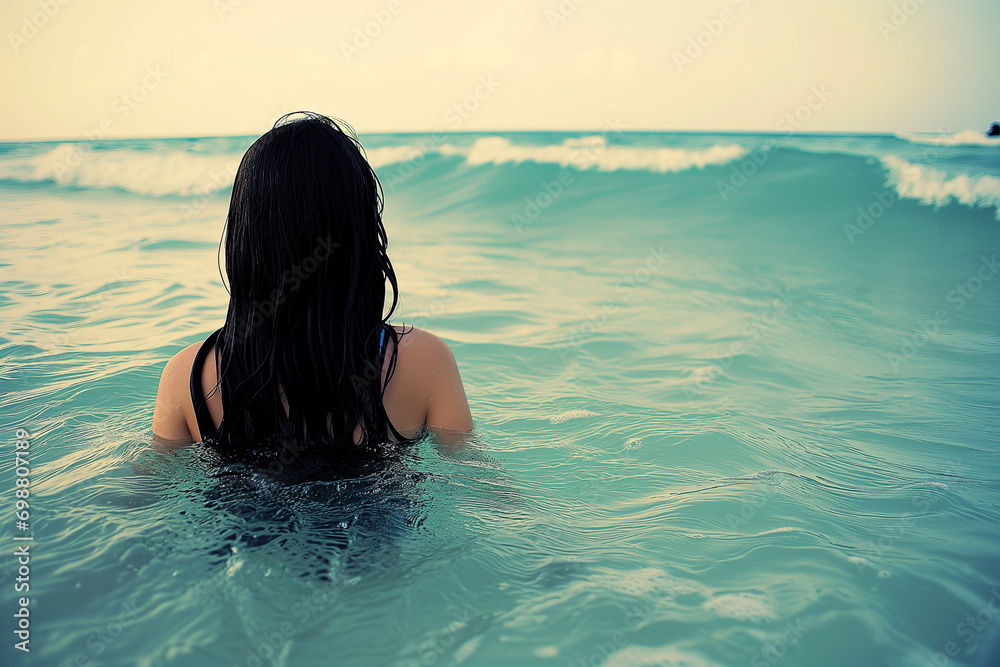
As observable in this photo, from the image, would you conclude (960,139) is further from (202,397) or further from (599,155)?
(202,397)

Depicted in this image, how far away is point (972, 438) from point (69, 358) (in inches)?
204

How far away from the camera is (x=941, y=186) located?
10.4 m

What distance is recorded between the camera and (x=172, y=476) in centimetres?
202

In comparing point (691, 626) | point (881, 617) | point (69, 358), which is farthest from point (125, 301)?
point (881, 617)

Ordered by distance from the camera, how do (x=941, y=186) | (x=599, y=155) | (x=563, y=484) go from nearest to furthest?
(x=563, y=484) < (x=941, y=186) < (x=599, y=155)

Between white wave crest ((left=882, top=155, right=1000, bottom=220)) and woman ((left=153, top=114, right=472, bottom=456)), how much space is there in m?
10.8

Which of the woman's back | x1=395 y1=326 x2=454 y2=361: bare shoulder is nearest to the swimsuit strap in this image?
the woman's back

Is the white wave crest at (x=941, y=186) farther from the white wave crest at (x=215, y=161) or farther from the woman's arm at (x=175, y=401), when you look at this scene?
the woman's arm at (x=175, y=401)

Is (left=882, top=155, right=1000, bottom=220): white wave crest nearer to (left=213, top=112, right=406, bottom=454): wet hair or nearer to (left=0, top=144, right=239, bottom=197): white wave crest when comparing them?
(left=213, top=112, right=406, bottom=454): wet hair

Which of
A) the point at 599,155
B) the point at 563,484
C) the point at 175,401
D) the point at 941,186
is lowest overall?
the point at 563,484

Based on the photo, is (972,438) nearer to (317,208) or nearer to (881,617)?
(881,617)

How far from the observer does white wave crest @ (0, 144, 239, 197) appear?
600 inches

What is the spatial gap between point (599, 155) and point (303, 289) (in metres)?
13.6

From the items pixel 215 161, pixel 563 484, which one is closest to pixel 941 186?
pixel 563 484
